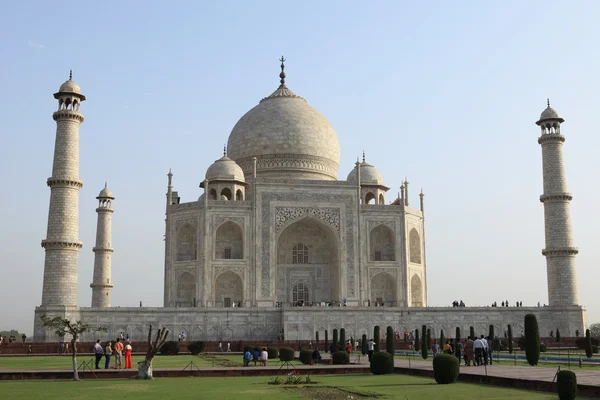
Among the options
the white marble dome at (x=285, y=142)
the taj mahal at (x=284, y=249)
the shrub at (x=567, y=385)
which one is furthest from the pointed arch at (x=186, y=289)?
the shrub at (x=567, y=385)

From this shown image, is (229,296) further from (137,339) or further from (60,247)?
(60,247)

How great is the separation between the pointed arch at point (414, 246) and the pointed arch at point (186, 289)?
10.3 metres

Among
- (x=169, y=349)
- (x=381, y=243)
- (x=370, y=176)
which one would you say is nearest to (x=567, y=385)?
(x=169, y=349)

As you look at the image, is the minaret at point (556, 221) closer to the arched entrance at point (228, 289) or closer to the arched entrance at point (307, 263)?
the arched entrance at point (307, 263)

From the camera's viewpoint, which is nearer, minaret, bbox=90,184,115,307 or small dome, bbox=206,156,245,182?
small dome, bbox=206,156,245,182

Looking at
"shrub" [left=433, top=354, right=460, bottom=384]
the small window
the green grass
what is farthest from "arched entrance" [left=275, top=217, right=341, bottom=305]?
"shrub" [left=433, top=354, right=460, bottom=384]

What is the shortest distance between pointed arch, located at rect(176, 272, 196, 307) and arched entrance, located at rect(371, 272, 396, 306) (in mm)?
8096

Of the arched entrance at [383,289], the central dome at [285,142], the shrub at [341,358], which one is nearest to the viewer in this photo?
the shrub at [341,358]

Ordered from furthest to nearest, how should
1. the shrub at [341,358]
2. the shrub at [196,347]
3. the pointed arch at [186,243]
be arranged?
the pointed arch at [186,243], the shrub at [196,347], the shrub at [341,358]

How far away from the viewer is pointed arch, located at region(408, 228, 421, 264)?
35469 mm

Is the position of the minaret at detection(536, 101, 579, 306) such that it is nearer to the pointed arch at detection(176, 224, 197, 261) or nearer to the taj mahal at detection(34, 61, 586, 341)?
the taj mahal at detection(34, 61, 586, 341)

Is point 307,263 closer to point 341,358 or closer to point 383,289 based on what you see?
point 383,289

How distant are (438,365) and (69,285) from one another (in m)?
18.8

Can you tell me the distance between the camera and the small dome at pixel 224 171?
34.8 meters
